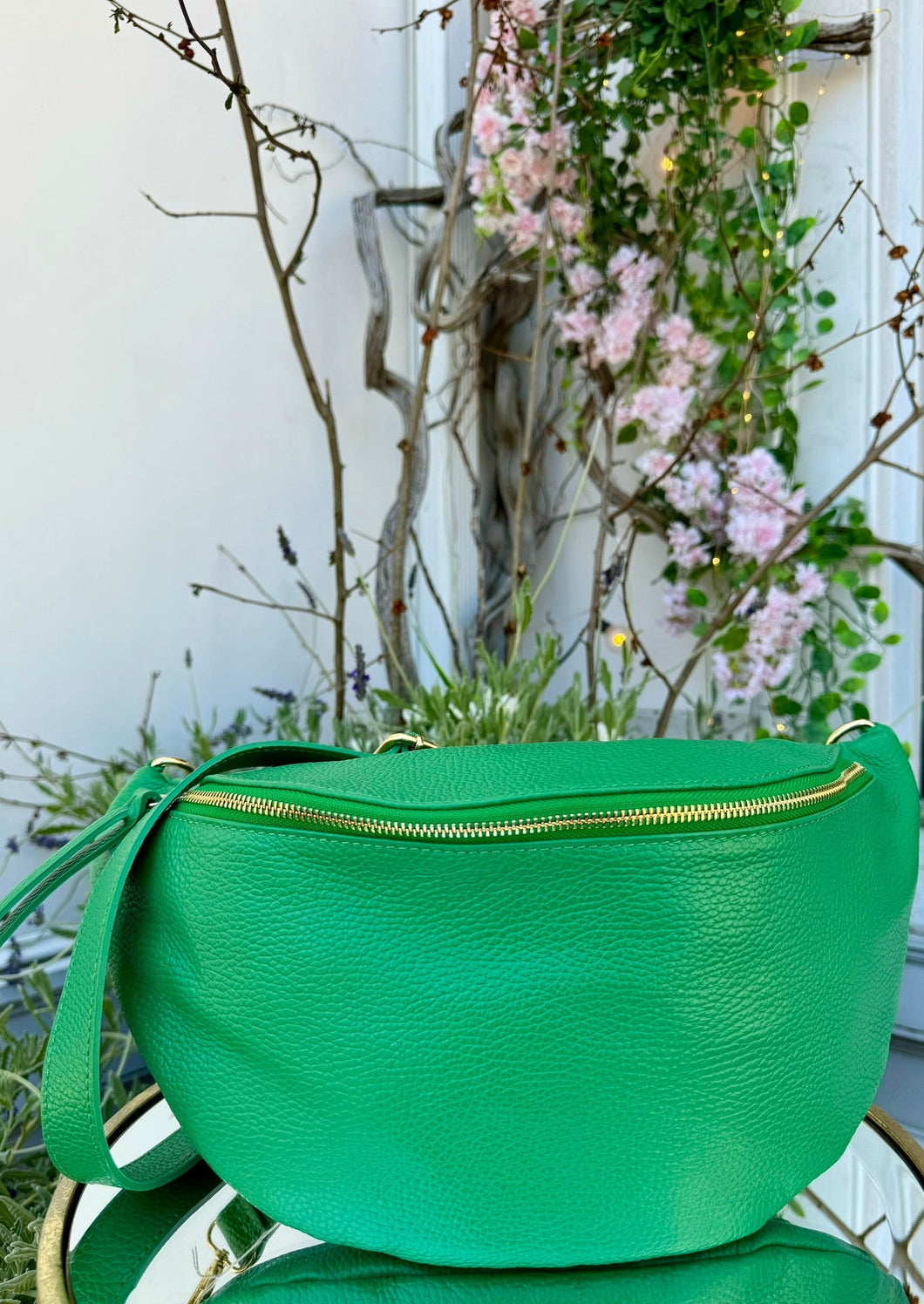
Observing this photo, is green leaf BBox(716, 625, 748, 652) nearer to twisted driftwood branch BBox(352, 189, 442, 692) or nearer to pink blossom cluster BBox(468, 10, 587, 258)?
twisted driftwood branch BBox(352, 189, 442, 692)

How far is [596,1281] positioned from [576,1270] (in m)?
0.01

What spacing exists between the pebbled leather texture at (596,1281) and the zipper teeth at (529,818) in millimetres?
214

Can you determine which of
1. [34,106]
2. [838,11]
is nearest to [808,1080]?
[34,106]

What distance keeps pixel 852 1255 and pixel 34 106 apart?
118cm

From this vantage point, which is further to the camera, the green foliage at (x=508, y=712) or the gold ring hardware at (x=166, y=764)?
the green foliage at (x=508, y=712)

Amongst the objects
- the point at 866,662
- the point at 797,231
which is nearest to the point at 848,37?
the point at 797,231

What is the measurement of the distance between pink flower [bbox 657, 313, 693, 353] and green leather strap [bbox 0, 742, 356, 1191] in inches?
39.8

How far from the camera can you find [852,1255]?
0.49 metres

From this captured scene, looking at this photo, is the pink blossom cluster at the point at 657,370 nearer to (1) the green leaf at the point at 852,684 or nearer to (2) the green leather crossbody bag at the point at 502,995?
(1) the green leaf at the point at 852,684

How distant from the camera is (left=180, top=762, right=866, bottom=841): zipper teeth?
1.34 ft

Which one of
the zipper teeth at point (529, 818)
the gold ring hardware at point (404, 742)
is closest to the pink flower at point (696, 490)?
the gold ring hardware at point (404, 742)

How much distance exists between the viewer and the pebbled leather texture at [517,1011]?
0.41 metres

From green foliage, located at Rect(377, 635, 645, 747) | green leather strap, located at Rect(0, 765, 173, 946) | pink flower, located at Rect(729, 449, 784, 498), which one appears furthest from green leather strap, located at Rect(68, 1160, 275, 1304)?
pink flower, located at Rect(729, 449, 784, 498)

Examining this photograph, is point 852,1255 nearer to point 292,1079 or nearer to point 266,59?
point 292,1079
